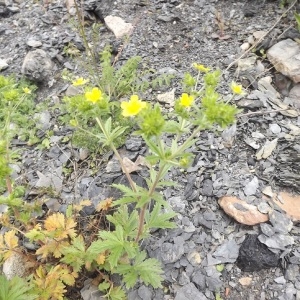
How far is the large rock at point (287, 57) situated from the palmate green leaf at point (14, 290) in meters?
2.61

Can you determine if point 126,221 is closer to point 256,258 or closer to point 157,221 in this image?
point 157,221

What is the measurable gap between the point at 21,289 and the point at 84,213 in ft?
2.42

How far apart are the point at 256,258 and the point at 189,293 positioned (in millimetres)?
476

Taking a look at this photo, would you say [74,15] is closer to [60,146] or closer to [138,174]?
[60,146]

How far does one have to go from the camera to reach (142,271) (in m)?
2.23

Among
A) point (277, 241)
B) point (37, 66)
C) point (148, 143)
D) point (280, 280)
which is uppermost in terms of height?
point (148, 143)

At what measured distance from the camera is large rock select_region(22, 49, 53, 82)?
12.2 feet

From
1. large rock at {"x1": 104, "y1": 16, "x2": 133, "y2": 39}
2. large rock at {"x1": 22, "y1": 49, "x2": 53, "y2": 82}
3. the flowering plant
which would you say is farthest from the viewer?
large rock at {"x1": 104, "y1": 16, "x2": 133, "y2": 39}

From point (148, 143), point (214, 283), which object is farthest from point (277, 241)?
point (148, 143)

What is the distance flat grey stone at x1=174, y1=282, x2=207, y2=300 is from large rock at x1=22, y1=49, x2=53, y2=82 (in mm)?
2430

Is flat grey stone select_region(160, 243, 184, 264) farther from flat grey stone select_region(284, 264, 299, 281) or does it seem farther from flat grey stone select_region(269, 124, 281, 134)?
flat grey stone select_region(269, 124, 281, 134)

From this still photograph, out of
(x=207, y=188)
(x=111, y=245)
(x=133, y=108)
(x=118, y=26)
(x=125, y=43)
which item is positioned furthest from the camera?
(x=118, y=26)

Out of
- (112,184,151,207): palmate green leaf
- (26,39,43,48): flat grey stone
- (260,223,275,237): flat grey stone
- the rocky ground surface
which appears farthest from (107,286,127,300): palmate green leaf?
(26,39,43,48): flat grey stone

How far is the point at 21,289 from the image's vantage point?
2.10 m
